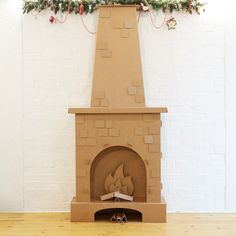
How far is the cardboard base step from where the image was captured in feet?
9.98

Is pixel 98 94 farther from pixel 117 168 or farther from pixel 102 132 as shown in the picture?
pixel 117 168

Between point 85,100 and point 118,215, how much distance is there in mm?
1139

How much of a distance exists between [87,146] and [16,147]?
30.9 inches

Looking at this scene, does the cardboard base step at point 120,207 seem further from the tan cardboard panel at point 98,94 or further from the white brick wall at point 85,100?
the tan cardboard panel at point 98,94

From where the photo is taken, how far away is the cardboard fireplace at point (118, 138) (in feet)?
10.1

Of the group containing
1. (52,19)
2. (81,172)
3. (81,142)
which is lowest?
(81,172)

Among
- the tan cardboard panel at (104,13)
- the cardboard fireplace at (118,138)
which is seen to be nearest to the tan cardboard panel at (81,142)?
the cardboard fireplace at (118,138)

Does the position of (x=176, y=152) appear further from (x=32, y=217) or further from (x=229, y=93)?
(x=32, y=217)

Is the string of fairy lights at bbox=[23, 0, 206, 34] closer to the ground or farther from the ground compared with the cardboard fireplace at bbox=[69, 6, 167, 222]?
farther from the ground

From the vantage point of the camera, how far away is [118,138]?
10.1 ft

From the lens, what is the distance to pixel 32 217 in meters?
3.24

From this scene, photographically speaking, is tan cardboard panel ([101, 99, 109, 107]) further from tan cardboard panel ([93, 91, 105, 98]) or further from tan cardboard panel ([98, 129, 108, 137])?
tan cardboard panel ([98, 129, 108, 137])

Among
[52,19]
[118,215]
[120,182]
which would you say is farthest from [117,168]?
[52,19]

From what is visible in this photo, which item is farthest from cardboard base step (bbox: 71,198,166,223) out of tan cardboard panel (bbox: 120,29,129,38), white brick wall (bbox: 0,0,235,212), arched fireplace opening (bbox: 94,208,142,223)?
tan cardboard panel (bbox: 120,29,129,38)
